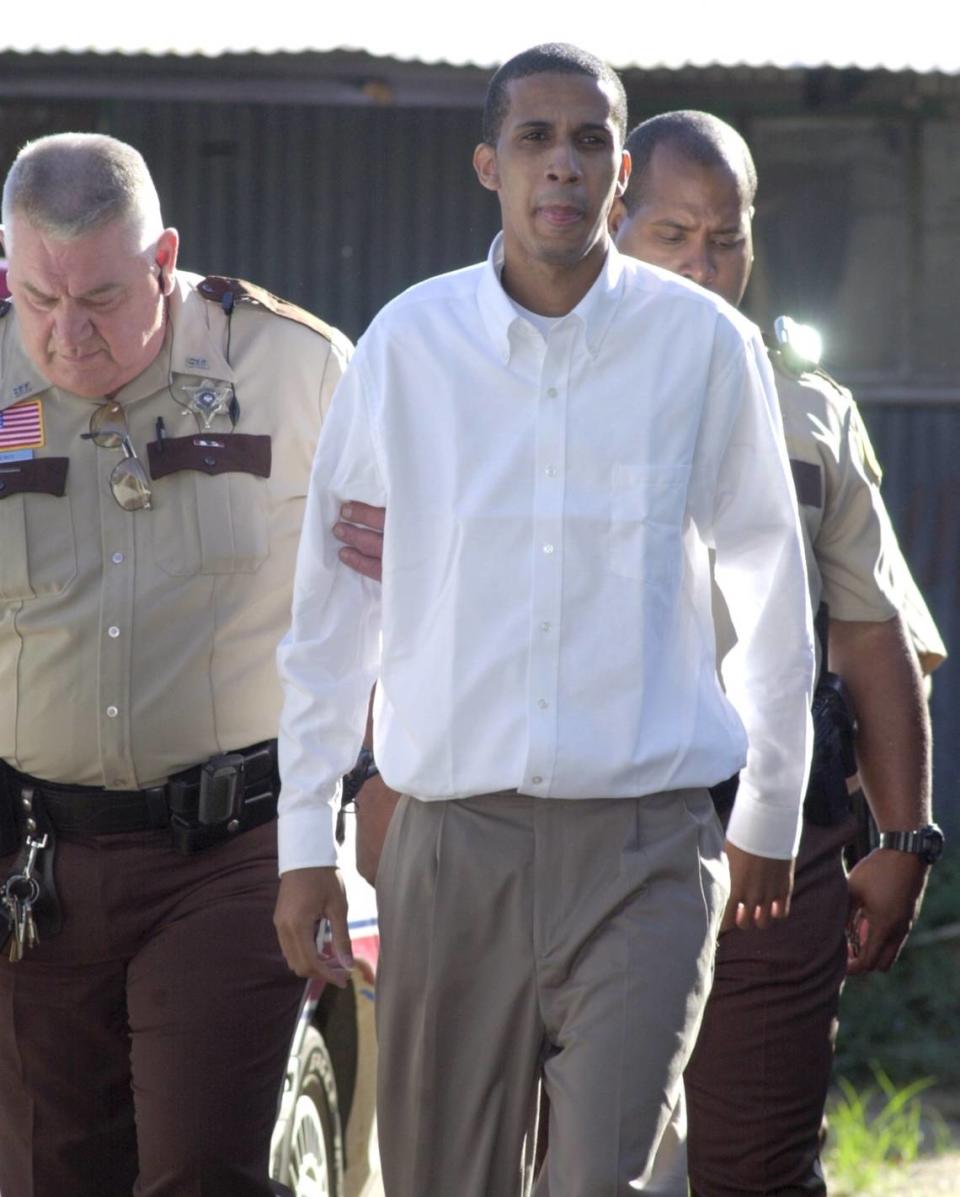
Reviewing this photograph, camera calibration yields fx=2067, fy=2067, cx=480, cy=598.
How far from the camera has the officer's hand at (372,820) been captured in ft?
11.1

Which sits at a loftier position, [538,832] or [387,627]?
[387,627]

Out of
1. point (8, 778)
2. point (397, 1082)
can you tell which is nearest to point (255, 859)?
point (8, 778)

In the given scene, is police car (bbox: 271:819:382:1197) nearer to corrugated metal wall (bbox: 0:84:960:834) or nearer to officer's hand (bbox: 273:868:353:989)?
officer's hand (bbox: 273:868:353:989)

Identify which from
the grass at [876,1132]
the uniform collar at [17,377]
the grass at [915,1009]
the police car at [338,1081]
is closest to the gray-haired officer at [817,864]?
the police car at [338,1081]

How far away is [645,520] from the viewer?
119 inches

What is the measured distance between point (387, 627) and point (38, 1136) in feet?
4.28

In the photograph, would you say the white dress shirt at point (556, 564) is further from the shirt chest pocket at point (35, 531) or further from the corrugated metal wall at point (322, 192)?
the corrugated metal wall at point (322, 192)

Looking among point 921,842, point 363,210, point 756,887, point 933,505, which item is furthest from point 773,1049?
point 363,210

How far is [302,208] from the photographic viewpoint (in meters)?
8.17

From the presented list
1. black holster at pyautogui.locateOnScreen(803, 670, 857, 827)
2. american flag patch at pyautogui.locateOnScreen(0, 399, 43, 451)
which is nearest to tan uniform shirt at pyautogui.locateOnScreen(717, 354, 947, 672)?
black holster at pyautogui.locateOnScreen(803, 670, 857, 827)

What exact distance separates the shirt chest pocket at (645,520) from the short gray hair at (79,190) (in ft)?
3.65

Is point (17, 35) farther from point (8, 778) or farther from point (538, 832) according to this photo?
point (538, 832)

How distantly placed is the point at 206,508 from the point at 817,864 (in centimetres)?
131

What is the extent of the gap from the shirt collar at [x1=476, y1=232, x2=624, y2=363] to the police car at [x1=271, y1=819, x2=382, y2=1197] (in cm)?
146
